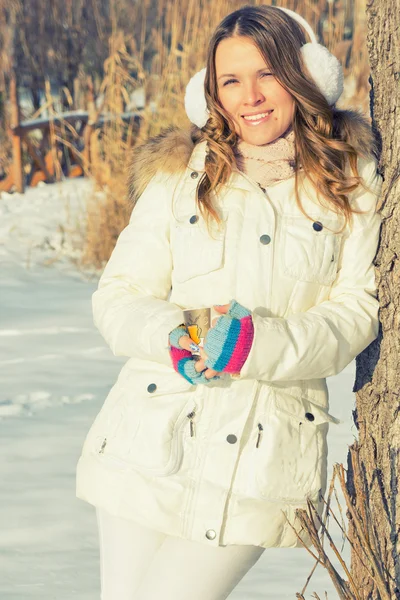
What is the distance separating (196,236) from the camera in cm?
227

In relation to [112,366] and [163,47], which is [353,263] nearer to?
[112,366]

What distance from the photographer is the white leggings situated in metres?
2.21

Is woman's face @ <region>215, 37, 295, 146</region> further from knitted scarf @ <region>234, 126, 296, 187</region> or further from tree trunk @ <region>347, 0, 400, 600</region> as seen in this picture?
tree trunk @ <region>347, 0, 400, 600</region>

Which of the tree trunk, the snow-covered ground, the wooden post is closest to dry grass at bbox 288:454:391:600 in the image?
the tree trunk

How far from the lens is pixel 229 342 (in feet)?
6.80

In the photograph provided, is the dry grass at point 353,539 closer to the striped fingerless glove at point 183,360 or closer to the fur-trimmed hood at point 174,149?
the striped fingerless glove at point 183,360

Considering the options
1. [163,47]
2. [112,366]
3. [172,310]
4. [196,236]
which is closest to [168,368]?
[172,310]

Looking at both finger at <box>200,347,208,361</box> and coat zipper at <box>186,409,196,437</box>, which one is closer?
finger at <box>200,347,208,361</box>

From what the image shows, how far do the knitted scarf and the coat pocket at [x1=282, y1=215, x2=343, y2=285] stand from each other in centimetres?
12

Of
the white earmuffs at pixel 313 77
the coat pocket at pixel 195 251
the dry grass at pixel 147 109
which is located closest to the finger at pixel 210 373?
the coat pocket at pixel 195 251

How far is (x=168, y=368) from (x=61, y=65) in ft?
30.1

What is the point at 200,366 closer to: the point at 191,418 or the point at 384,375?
the point at 191,418

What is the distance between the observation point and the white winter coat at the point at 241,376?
2182 millimetres

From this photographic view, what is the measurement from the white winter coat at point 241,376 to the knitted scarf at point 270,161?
1.3 inches
